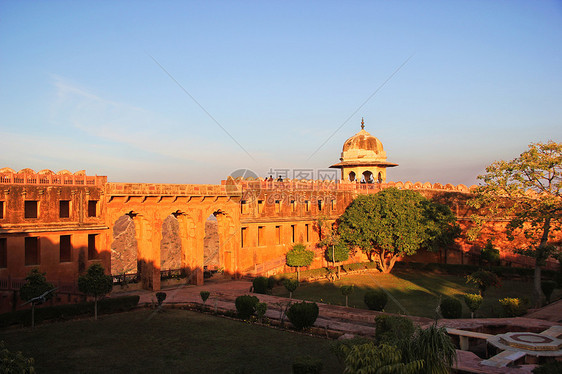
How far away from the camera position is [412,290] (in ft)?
99.8

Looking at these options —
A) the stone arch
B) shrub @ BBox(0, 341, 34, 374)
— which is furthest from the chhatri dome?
shrub @ BBox(0, 341, 34, 374)

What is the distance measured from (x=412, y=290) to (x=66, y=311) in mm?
20376

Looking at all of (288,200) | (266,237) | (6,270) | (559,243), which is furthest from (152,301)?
(559,243)

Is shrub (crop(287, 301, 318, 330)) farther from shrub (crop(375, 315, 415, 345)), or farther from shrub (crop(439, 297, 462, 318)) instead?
shrub (crop(439, 297, 462, 318))

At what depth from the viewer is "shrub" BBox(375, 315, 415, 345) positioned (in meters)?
11.1

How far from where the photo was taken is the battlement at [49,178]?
23891 mm

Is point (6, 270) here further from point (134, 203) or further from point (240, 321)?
point (240, 321)

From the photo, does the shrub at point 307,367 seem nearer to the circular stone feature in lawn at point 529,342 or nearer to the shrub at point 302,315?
the circular stone feature in lawn at point 529,342

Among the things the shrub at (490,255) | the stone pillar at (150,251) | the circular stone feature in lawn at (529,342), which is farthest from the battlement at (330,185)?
the circular stone feature in lawn at (529,342)

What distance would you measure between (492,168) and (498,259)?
595 inches

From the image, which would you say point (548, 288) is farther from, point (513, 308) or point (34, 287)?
point (34, 287)

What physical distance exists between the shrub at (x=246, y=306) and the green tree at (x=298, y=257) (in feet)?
45.2

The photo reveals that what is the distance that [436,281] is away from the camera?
3409cm

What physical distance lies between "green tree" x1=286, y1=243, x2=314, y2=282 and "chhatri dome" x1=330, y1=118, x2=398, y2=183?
1117cm
